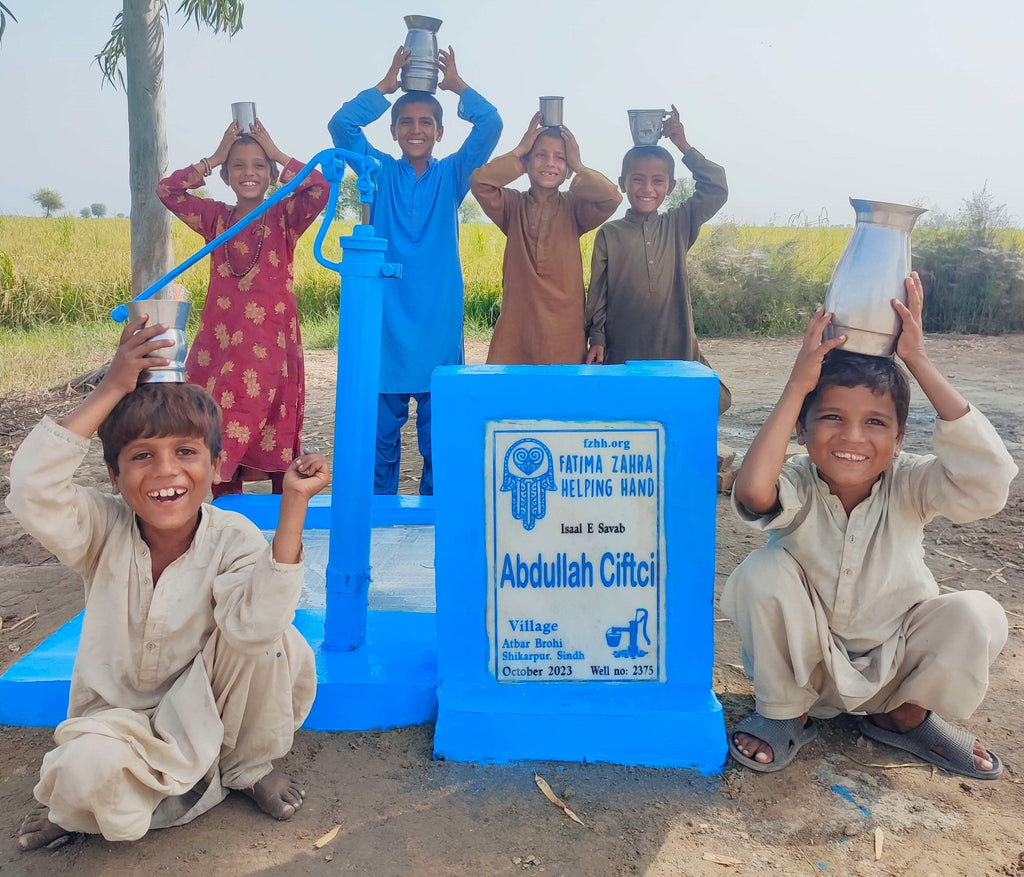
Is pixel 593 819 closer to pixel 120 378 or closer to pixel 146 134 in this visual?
pixel 120 378

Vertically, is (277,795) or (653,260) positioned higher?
(653,260)

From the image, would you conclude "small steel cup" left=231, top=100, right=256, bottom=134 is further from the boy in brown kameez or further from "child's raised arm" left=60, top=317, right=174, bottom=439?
"child's raised arm" left=60, top=317, right=174, bottom=439

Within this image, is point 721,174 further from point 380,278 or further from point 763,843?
point 763,843

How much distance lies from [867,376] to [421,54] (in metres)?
2.26

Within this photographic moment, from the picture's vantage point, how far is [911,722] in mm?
2287

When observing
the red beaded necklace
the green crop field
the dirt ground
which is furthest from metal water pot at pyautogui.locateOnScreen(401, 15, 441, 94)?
the green crop field

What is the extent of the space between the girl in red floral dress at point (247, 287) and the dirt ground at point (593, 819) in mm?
1601

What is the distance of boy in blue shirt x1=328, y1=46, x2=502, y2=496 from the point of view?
3.66m

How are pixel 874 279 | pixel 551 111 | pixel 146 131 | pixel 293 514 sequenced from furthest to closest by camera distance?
pixel 146 131
pixel 551 111
pixel 874 279
pixel 293 514

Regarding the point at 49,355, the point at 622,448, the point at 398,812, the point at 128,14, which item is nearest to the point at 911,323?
the point at 622,448

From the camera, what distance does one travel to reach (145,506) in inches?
77.2

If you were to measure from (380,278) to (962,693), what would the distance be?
1.75 metres

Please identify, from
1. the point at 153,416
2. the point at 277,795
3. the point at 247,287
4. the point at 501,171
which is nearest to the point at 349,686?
the point at 277,795

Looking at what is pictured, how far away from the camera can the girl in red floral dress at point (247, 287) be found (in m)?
3.60
